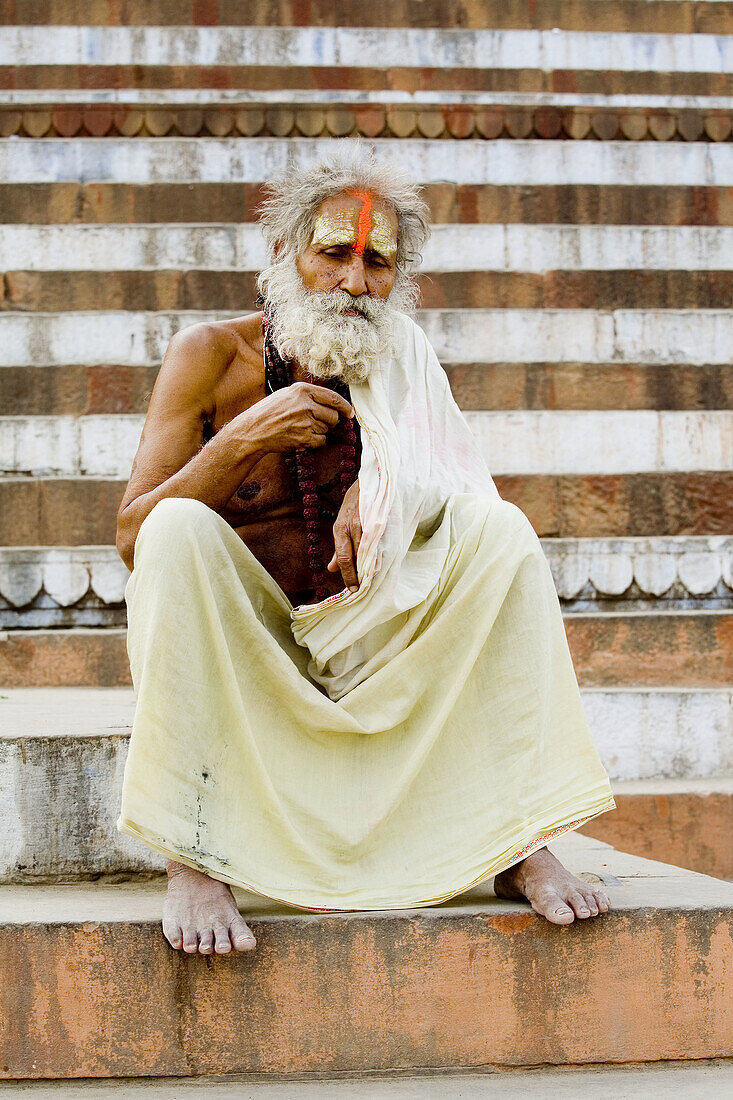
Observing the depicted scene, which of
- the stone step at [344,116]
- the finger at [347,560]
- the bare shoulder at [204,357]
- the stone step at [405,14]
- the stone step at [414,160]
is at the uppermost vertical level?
the stone step at [405,14]

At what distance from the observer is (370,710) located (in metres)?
2.55

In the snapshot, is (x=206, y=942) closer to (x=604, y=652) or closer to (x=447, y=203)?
(x=604, y=652)

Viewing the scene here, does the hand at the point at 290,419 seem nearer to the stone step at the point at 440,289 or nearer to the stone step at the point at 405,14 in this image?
the stone step at the point at 440,289

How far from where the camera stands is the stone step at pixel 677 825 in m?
3.86

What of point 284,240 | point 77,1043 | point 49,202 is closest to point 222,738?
point 77,1043

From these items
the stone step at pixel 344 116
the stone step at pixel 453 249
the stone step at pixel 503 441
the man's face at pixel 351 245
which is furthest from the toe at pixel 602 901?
the stone step at pixel 344 116

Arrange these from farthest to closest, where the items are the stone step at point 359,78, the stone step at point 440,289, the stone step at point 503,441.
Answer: the stone step at point 359,78 < the stone step at point 440,289 < the stone step at point 503,441

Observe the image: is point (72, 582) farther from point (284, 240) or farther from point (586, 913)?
point (586, 913)

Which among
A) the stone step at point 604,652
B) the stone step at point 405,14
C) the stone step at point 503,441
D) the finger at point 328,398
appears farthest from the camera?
the stone step at point 405,14

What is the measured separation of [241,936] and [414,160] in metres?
6.62

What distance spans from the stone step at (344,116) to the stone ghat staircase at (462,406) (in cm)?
2

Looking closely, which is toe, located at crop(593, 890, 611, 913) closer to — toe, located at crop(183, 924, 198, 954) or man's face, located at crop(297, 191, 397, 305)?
toe, located at crop(183, 924, 198, 954)

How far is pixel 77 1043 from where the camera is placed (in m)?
2.24

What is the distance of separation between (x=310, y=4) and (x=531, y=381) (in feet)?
14.6
